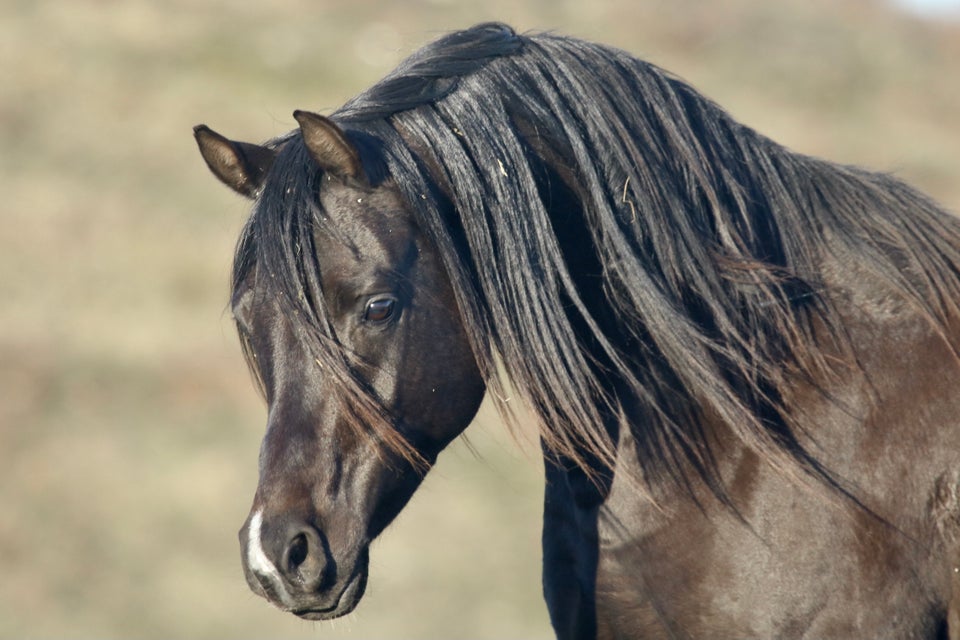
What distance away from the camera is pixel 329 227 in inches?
96.7

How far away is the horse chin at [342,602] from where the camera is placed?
2355 millimetres

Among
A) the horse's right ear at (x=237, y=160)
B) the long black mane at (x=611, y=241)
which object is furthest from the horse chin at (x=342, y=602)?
the horse's right ear at (x=237, y=160)

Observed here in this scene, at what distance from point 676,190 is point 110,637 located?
26.6 ft

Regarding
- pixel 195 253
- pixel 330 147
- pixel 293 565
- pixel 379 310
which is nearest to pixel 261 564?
pixel 293 565

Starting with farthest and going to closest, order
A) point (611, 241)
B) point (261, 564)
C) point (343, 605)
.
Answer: point (611, 241) < point (343, 605) < point (261, 564)

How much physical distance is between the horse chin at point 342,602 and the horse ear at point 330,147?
34.2 inches

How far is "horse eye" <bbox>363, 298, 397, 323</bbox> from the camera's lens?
7.87 feet

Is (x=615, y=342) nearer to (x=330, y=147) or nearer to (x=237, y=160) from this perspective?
(x=330, y=147)

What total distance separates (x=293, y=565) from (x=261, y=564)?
0.23 ft

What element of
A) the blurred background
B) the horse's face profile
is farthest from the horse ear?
the blurred background

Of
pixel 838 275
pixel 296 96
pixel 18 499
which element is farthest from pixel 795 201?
pixel 296 96

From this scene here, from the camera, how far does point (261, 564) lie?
7.50 ft

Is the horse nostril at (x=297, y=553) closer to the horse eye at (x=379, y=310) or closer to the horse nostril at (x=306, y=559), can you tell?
the horse nostril at (x=306, y=559)

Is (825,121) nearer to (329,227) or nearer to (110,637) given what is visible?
(110,637)
